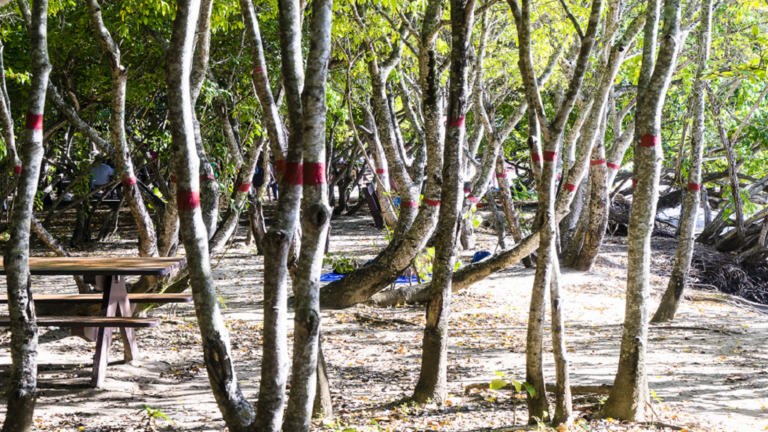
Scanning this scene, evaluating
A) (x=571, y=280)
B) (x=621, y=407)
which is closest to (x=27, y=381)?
(x=621, y=407)

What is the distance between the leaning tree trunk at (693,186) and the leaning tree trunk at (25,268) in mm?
5876

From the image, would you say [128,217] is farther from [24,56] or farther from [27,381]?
[27,381]

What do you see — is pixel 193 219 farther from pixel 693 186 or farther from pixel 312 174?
pixel 693 186

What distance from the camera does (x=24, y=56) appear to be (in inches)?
375

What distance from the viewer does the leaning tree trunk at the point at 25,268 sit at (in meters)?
3.36

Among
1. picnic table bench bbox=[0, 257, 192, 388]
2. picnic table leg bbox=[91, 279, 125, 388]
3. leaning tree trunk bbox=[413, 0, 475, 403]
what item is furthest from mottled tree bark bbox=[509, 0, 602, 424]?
picnic table leg bbox=[91, 279, 125, 388]

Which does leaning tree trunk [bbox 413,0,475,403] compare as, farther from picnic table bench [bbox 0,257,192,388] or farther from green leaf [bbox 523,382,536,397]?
picnic table bench [bbox 0,257,192,388]

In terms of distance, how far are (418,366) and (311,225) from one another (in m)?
3.33

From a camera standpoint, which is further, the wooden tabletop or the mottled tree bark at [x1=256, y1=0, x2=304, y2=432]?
the wooden tabletop

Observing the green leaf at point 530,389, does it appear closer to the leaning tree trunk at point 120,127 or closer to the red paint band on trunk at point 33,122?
the red paint band on trunk at point 33,122

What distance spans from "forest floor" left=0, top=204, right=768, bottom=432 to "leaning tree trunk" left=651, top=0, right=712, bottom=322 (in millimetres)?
284

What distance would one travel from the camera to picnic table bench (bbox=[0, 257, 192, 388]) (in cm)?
460

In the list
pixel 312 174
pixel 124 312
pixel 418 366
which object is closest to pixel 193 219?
pixel 312 174

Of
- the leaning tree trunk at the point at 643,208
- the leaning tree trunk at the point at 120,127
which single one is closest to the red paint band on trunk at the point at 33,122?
the leaning tree trunk at the point at 120,127
